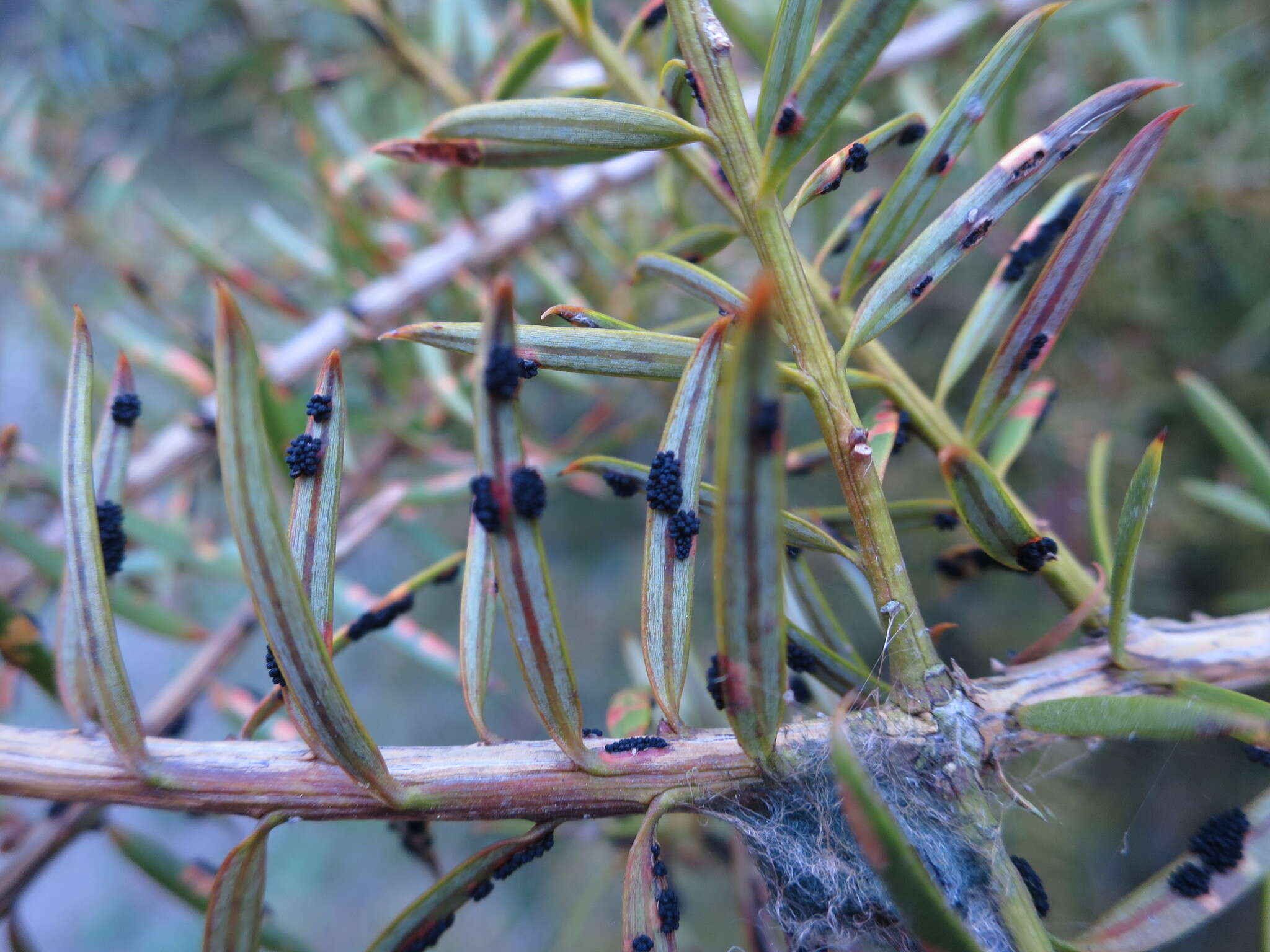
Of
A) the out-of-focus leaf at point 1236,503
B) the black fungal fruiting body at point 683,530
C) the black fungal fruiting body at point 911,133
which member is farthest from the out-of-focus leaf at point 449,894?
the out-of-focus leaf at point 1236,503

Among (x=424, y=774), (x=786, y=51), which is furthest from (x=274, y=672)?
(x=786, y=51)

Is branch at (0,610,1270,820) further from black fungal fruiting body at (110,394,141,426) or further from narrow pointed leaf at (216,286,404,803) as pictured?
black fungal fruiting body at (110,394,141,426)

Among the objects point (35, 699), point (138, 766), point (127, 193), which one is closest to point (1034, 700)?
point (138, 766)

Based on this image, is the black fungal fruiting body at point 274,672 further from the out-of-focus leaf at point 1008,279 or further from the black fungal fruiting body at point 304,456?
the out-of-focus leaf at point 1008,279

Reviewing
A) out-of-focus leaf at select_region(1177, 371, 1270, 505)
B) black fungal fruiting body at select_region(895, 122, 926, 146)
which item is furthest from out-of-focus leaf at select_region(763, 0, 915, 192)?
Result: out-of-focus leaf at select_region(1177, 371, 1270, 505)

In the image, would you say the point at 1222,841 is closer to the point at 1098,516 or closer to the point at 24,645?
the point at 1098,516
